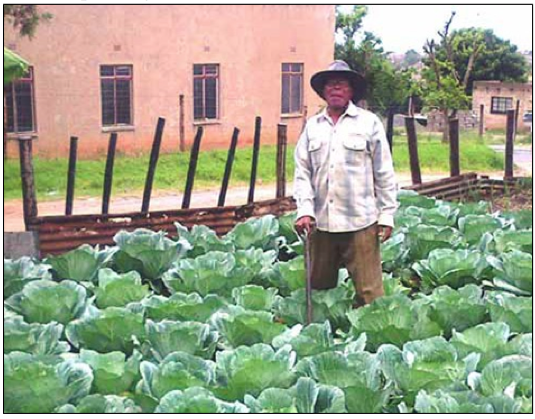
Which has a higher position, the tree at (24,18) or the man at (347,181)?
the tree at (24,18)

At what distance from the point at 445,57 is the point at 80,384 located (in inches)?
233

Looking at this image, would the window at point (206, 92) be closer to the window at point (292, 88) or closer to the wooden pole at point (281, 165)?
the window at point (292, 88)

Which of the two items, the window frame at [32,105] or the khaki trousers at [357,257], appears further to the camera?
the window frame at [32,105]

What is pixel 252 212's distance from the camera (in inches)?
217

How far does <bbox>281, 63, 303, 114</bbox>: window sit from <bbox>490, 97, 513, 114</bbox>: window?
7.94 ft

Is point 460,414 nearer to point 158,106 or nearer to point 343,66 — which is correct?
point 343,66

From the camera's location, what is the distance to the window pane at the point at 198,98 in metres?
7.81

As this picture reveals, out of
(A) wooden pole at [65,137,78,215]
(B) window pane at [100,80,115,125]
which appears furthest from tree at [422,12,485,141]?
(A) wooden pole at [65,137,78,215]

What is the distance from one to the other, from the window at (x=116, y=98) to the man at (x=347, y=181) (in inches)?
168

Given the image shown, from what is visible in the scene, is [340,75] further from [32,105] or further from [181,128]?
[32,105]

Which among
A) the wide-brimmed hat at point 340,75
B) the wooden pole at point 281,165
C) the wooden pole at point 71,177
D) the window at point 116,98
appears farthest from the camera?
the window at point 116,98

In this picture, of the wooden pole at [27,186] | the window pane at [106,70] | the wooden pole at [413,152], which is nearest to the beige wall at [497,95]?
the wooden pole at [413,152]

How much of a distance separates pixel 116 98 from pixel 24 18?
112 cm

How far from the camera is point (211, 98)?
25.8 ft
